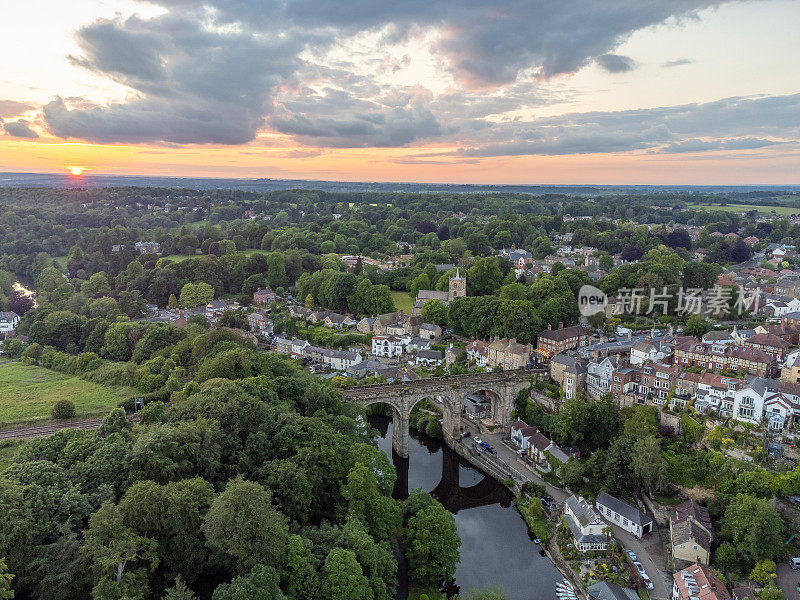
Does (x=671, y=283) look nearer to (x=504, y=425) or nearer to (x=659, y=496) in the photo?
(x=504, y=425)

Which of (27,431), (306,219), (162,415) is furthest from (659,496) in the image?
(306,219)

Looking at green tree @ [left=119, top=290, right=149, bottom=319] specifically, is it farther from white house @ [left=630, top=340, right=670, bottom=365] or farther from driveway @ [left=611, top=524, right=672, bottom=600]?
driveway @ [left=611, top=524, right=672, bottom=600]

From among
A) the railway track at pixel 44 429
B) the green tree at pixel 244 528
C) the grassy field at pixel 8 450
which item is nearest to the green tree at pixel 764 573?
the green tree at pixel 244 528

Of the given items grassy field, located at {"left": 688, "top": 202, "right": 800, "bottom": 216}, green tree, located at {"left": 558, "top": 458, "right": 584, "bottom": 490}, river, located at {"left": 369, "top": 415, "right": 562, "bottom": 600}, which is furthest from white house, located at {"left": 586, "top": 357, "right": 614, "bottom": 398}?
grassy field, located at {"left": 688, "top": 202, "right": 800, "bottom": 216}

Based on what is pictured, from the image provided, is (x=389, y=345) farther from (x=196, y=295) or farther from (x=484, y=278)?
(x=196, y=295)

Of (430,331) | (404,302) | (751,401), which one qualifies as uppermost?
(751,401)

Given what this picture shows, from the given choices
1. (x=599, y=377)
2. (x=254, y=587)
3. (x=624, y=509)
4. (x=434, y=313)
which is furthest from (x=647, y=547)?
(x=434, y=313)
